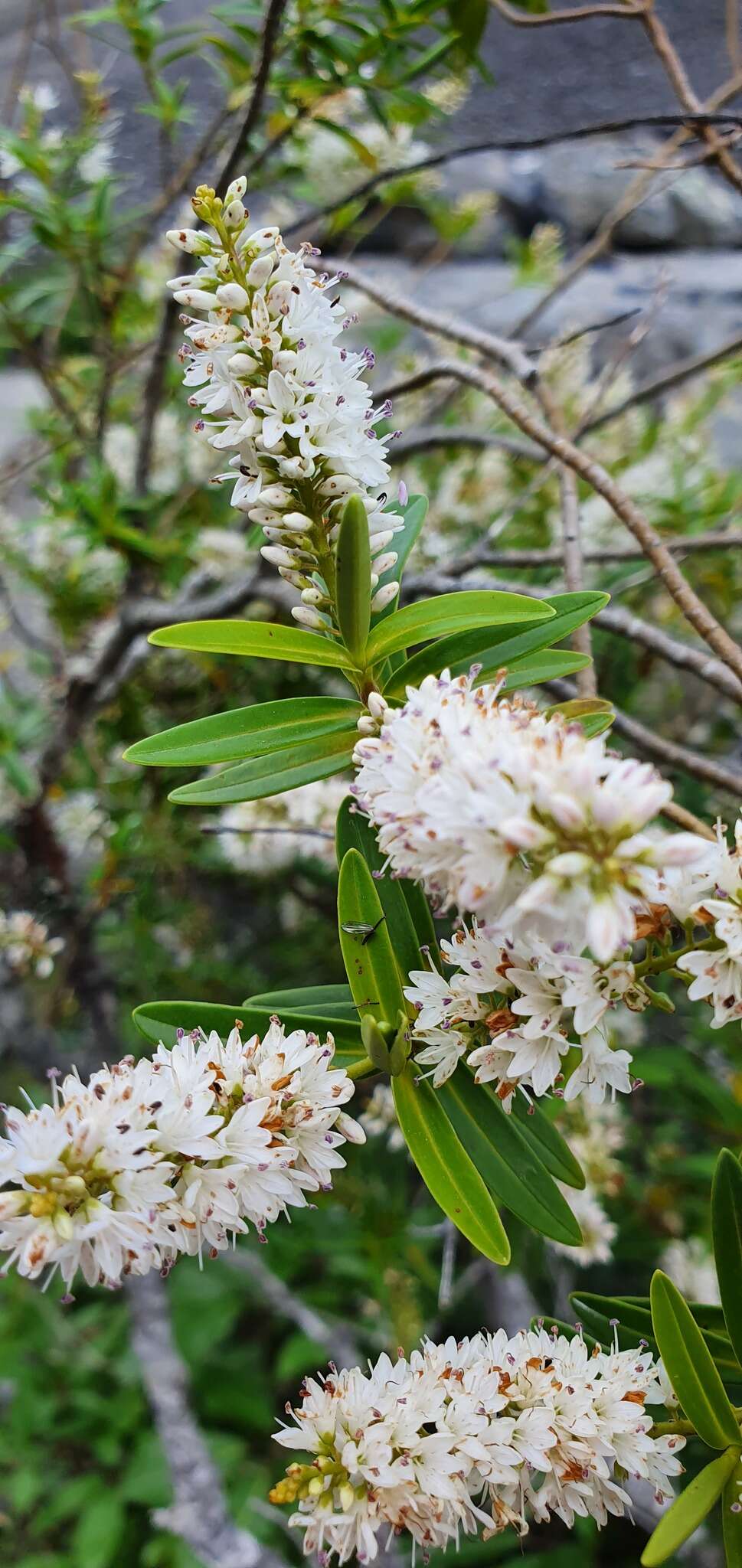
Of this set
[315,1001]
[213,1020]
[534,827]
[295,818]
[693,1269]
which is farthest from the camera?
[693,1269]

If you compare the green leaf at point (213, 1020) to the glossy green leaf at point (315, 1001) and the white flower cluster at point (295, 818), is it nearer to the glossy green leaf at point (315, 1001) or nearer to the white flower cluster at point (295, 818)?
the glossy green leaf at point (315, 1001)

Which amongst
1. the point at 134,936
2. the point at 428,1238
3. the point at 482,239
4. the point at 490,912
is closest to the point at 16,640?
the point at 134,936

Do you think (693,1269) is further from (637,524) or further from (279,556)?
(279,556)

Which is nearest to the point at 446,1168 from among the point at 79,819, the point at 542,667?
the point at 542,667

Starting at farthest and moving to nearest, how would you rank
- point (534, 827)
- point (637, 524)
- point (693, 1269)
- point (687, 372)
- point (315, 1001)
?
point (693, 1269)
point (687, 372)
point (637, 524)
point (315, 1001)
point (534, 827)

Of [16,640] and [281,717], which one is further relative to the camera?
[16,640]

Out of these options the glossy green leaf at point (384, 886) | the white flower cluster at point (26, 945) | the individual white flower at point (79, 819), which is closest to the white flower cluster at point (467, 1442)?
the glossy green leaf at point (384, 886)

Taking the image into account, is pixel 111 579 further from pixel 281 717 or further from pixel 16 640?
pixel 281 717
